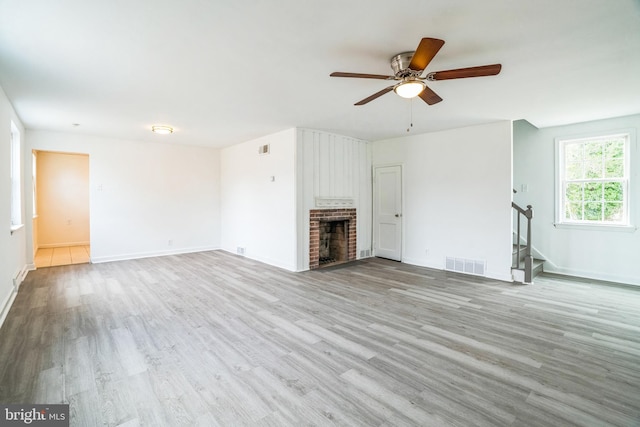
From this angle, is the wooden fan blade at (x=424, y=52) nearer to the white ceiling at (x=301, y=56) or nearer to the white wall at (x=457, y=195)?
the white ceiling at (x=301, y=56)

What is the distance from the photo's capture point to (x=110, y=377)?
7.19ft

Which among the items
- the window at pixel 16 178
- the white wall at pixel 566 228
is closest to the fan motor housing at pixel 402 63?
the white wall at pixel 566 228

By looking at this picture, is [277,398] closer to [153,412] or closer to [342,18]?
[153,412]

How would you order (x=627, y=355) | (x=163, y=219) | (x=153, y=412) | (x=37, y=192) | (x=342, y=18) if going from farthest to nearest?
(x=37, y=192) < (x=163, y=219) < (x=627, y=355) < (x=342, y=18) < (x=153, y=412)

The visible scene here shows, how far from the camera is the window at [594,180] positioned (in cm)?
477

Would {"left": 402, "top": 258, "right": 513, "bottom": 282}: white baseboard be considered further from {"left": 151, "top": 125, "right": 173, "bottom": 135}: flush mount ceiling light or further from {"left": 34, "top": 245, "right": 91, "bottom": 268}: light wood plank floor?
{"left": 34, "top": 245, "right": 91, "bottom": 268}: light wood plank floor

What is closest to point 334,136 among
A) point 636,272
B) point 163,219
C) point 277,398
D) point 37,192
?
point 163,219

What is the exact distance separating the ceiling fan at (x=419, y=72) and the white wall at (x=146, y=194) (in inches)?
210

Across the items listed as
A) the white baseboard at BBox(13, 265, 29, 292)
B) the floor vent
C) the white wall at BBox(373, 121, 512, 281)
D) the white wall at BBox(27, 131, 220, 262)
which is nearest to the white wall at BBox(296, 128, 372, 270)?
the white wall at BBox(373, 121, 512, 281)

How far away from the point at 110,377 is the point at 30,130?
5.79m

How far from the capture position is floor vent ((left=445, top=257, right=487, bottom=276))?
511 cm

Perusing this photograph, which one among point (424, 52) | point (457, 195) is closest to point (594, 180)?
point (457, 195)

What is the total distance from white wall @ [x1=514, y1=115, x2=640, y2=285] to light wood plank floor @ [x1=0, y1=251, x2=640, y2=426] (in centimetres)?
53

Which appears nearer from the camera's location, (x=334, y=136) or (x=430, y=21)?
(x=430, y=21)
